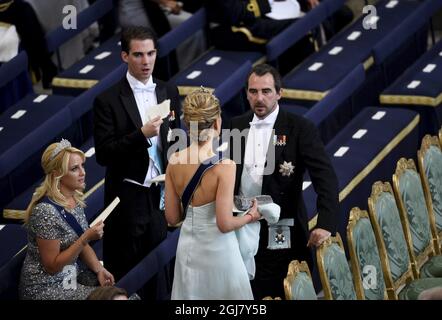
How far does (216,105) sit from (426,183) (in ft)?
6.08

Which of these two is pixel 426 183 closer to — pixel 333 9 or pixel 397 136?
pixel 397 136

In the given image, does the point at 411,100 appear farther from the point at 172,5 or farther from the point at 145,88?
the point at 145,88

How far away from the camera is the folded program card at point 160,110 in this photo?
287 inches

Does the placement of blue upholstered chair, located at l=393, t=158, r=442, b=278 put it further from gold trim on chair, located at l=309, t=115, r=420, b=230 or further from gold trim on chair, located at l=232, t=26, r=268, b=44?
gold trim on chair, located at l=232, t=26, r=268, b=44

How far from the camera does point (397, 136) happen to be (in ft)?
30.7

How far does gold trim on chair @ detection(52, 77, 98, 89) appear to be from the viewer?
995 centimetres

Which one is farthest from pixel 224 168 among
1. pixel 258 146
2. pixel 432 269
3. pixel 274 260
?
pixel 432 269

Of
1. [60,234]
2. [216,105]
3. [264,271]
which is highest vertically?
[216,105]

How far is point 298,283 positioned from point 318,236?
1.65 feet

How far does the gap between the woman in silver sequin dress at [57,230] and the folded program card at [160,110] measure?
45 centimetres
